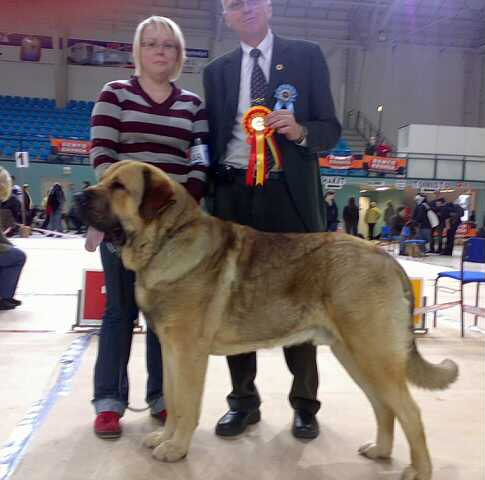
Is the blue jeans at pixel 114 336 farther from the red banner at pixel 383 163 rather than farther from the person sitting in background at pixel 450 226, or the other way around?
the red banner at pixel 383 163

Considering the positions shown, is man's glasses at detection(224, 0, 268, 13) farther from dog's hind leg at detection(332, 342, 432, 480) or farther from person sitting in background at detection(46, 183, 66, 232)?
person sitting in background at detection(46, 183, 66, 232)

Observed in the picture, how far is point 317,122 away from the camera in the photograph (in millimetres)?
2783

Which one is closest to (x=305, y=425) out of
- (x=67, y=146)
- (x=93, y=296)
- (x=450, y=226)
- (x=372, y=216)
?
(x=93, y=296)

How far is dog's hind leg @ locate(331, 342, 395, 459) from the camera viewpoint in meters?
2.52

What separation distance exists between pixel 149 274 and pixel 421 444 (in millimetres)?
1554

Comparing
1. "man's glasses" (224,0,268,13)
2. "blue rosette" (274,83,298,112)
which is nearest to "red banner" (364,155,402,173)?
"blue rosette" (274,83,298,112)

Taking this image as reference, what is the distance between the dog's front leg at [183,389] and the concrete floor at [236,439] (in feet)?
0.26

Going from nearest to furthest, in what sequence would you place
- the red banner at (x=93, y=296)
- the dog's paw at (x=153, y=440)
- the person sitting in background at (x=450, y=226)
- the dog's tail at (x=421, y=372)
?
1. the dog's tail at (x=421, y=372)
2. the dog's paw at (x=153, y=440)
3. the red banner at (x=93, y=296)
4. the person sitting in background at (x=450, y=226)

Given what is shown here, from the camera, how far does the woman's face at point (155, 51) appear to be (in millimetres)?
2631

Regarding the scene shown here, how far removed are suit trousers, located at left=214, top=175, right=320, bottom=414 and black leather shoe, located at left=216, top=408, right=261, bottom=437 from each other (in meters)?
0.04

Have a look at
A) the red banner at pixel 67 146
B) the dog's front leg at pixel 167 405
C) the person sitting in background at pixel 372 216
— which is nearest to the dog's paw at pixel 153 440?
the dog's front leg at pixel 167 405

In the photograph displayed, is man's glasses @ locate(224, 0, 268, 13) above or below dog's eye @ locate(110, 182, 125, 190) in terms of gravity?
above

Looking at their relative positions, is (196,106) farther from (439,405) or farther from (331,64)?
(331,64)

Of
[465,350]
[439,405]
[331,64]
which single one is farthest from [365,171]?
[439,405]
